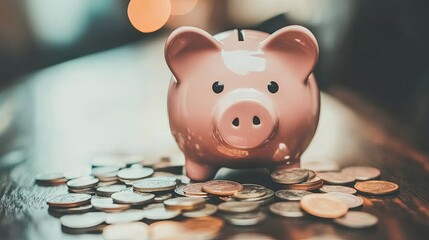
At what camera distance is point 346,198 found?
3.30 ft

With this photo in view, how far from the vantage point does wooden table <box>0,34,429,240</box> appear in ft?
2.94

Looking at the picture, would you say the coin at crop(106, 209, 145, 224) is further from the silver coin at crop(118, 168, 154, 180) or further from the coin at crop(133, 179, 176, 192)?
the silver coin at crop(118, 168, 154, 180)

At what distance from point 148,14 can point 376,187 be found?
4.42m

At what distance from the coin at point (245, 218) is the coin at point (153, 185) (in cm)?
17

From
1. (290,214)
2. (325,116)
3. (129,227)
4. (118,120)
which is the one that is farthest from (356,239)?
(118,120)

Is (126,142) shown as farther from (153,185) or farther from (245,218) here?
(245,218)

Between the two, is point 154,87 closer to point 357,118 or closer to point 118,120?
point 118,120

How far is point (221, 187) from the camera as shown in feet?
3.40

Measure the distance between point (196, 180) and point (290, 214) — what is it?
27 centimetres

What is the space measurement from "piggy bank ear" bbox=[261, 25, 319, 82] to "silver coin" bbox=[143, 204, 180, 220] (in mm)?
361

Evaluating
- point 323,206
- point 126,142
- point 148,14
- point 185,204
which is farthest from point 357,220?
point 148,14

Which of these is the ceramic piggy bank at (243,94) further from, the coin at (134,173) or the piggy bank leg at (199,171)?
the coin at (134,173)

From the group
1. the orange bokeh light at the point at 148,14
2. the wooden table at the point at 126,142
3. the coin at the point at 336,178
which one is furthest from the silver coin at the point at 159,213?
the orange bokeh light at the point at 148,14

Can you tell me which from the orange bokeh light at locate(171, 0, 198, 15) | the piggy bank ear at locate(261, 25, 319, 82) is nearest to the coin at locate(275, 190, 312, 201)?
the piggy bank ear at locate(261, 25, 319, 82)
